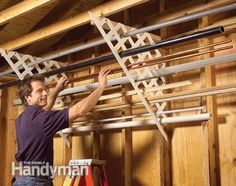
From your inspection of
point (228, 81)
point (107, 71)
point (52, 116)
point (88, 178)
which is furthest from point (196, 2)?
point (88, 178)

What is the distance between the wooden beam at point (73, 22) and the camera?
2250 millimetres

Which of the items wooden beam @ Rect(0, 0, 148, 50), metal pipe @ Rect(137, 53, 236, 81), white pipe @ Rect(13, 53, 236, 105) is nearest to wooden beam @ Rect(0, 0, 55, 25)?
wooden beam @ Rect(0, 0, 148, 50)

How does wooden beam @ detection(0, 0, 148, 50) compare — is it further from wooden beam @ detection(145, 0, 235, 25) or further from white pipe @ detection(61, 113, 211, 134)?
white pipe @ detection(61, 113, 211, 134)

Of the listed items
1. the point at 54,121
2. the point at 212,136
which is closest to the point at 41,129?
the point at 54,121

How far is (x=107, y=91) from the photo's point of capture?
3.18 meters

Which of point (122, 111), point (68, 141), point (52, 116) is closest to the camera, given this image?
point (52, 116)

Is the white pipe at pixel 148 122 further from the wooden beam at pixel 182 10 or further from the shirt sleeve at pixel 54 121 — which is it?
the wooden beam at pixel 182 10

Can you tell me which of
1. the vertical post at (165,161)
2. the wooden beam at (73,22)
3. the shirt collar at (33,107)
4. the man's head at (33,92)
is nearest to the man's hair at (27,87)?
the man's head at (33,92)

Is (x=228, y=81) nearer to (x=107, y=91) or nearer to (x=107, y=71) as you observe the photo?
(x=107, y=71)

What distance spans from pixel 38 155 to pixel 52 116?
26cm

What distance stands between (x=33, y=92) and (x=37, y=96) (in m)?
0.04

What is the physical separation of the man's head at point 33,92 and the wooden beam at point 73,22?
433mm

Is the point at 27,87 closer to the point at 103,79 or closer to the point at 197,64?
the point at 103,79

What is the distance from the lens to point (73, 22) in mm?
2551
